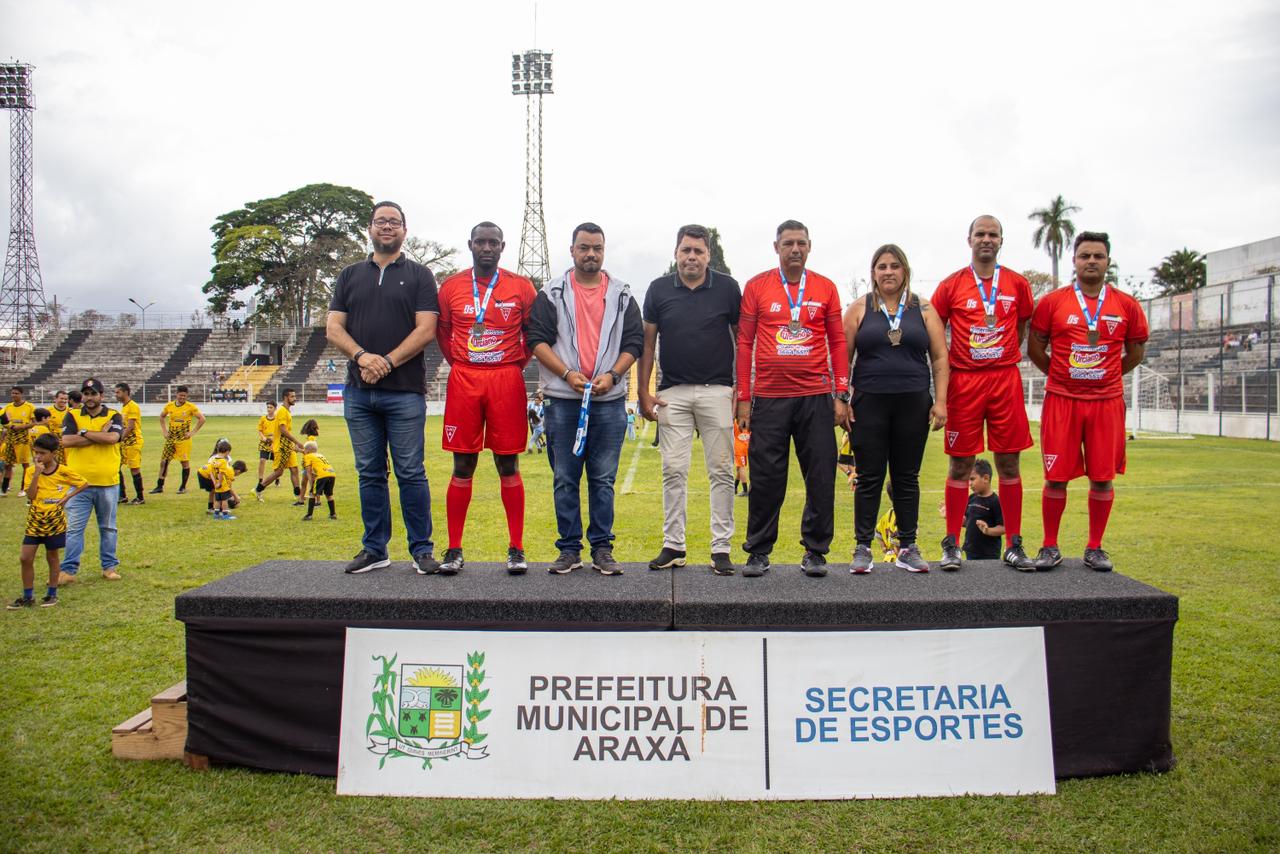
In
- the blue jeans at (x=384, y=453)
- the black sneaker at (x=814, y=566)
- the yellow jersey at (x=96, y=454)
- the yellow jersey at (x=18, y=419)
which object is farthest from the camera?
the yellow jersey at (x=18, y=419)

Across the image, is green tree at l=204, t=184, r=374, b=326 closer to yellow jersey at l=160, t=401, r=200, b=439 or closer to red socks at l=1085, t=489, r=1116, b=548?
yellow jersey at l=160, t=401, r=200, b=439

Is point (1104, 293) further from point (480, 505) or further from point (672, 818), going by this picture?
point (480, 505)

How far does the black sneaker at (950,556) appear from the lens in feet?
16.1

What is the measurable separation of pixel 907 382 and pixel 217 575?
296 inches

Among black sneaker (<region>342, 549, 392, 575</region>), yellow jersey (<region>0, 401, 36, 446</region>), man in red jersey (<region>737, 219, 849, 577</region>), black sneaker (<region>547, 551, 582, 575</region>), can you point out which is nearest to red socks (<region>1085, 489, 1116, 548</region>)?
man in red jersey (<region>737, 219, 849, 577</region>)

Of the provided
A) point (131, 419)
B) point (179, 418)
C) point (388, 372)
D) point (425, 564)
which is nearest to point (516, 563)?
point (425, 564)

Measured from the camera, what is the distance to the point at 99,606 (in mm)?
7480

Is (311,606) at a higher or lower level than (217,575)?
higher

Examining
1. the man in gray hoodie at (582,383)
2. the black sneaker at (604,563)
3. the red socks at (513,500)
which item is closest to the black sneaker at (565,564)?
the man in gray hoodie at (582,383)

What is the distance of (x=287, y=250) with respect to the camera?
211 ft

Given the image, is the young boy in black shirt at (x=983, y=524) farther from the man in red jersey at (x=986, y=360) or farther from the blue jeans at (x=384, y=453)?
the blue jeans at (x=384, y=453)

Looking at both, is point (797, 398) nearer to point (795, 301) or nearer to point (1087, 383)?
point (795, 301)

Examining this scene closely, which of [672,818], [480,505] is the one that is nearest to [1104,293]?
[672,818]

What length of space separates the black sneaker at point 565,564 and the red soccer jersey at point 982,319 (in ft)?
8.55
